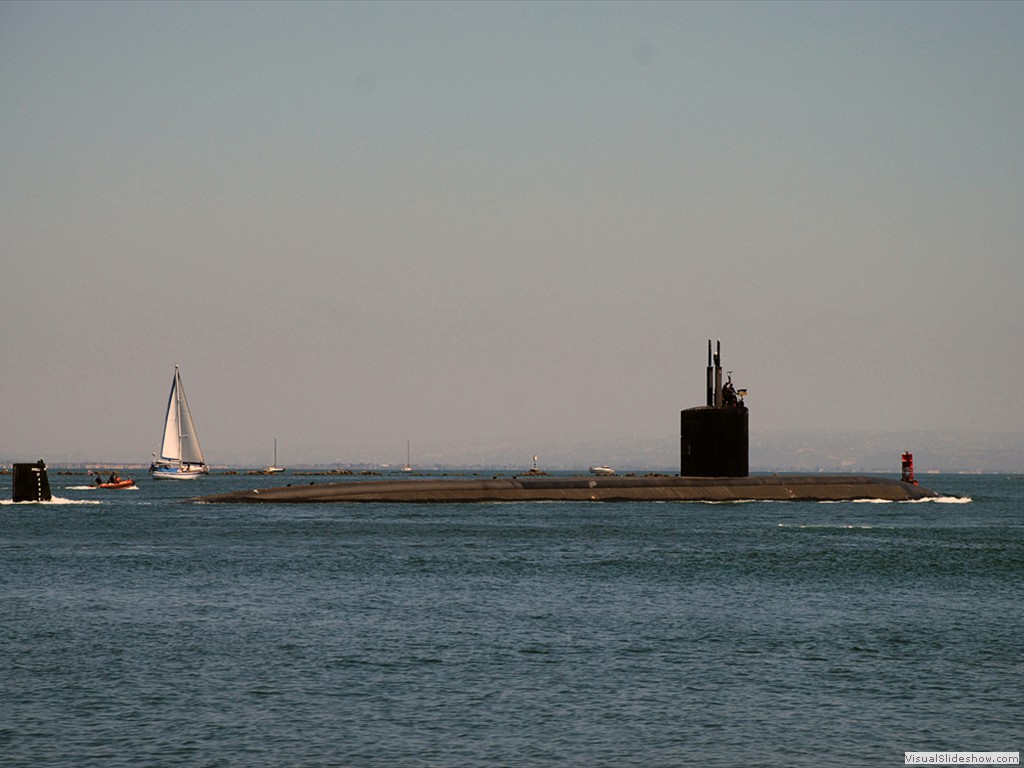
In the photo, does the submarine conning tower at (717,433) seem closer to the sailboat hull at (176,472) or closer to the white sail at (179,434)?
the white sail at (179,434)

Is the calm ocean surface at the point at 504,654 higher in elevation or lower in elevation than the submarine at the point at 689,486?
lower

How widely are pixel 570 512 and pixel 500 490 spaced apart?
13.7ft

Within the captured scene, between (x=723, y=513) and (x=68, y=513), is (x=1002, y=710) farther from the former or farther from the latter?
(x=68, y=513)

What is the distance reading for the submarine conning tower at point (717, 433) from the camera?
6619 cm

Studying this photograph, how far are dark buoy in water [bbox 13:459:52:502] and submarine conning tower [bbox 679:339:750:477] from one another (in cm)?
3879

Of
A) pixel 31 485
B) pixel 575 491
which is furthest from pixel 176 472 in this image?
pixel 575 491

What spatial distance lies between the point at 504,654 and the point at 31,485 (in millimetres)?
62384

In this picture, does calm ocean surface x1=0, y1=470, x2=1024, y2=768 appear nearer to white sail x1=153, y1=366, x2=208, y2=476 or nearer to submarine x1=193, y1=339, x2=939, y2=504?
submarine x1=193, y1=339, x2=939, y2=504

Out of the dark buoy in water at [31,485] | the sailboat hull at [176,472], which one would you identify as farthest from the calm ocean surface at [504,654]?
the sailboat hull at [176,472]

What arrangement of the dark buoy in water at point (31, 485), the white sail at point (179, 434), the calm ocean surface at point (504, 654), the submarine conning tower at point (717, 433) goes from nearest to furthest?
the calm ocean surface at point (504, 654) < the submarine conning tower at point (717, 433) < the dark buoy in water at point (31, 485) < the white sail at point (179, 434)

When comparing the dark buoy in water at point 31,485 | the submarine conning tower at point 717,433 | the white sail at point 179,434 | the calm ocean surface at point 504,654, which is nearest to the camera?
the calm ocean surface at point 504,654

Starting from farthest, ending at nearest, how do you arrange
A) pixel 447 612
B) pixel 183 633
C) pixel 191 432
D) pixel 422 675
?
pixel 191 432
pixel 447 612
pixel 183 633
pixel 422 675

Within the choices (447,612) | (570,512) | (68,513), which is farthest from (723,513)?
(447,612)

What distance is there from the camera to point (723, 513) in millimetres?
70625
